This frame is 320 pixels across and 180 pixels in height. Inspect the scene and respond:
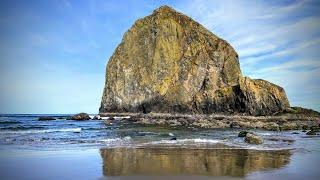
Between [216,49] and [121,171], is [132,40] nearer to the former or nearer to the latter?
[216,49]

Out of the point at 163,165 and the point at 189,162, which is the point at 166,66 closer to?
the point at 189,162

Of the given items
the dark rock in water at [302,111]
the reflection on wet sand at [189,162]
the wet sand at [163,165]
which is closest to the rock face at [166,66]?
the dark rock in water at [302,111]

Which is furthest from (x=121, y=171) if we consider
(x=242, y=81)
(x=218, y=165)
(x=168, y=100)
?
(x=168, y=100)

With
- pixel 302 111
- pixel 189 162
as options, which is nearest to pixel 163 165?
pixel 189 162

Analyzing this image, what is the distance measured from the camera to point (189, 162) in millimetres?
14812

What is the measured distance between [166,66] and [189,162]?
9757cm

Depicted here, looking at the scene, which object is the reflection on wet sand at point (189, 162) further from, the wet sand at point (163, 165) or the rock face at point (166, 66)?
the rock face at point (166, 66)

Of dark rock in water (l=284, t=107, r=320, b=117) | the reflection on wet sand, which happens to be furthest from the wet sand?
dark rock in water (l=284, t=107, r=320, b=117)

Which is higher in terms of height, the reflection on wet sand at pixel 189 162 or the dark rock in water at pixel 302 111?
the dark rock in water at pixel 302 111

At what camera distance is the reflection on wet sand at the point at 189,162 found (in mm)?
12523

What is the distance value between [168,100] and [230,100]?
21.7 metres

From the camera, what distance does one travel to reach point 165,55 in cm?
11331

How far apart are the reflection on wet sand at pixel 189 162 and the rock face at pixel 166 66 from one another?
74908mm

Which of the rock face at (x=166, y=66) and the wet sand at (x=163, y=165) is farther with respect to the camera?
the rock face at (x=166, y=66)
